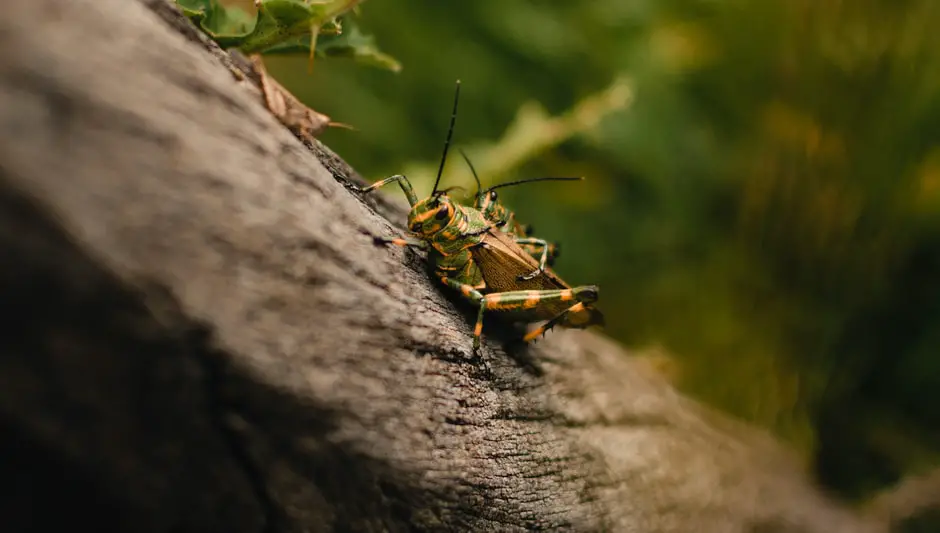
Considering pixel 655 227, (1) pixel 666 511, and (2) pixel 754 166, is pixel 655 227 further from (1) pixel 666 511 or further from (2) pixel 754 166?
(1) pixel 666 511

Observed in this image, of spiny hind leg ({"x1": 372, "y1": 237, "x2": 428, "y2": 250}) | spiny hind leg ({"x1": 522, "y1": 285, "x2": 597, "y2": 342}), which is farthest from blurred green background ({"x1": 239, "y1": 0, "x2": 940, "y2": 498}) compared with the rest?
spiny hind leg ({"x1": 372, "y1": 237, "x2": 428, "y2": 250})

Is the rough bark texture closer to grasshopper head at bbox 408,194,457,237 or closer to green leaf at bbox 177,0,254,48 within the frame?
grasshopper head at bbox 408,194,457,237

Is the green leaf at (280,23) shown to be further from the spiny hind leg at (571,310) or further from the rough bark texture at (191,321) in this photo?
the spiny hind leg at (571,310)

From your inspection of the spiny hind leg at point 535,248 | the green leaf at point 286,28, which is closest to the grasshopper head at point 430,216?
the spiny hind leg at point 535,248

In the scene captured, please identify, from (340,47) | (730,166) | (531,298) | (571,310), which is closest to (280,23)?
(340,47)

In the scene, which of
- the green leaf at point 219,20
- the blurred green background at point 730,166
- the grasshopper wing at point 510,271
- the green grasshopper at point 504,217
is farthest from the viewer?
the blurred green background at point 730,166

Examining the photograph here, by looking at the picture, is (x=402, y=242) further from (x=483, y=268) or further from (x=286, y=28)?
(x=286, y=28)
